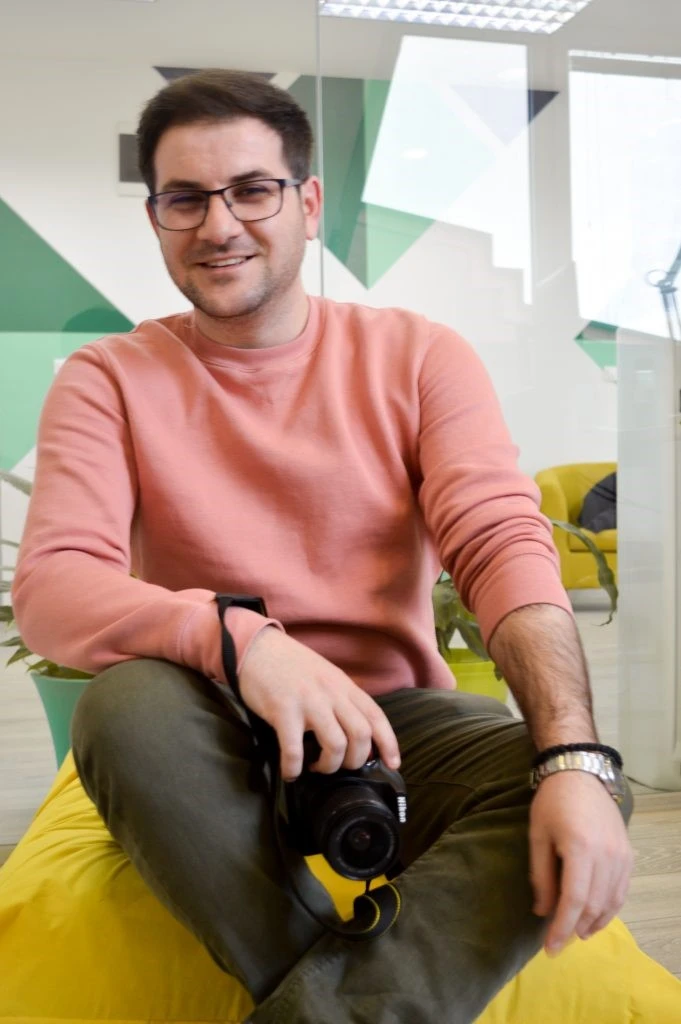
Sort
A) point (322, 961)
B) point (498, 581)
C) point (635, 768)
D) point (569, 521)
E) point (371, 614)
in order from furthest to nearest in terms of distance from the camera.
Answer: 1. point (569, 521)
2. point (635, 768)
3. point (371, 614)
4. point (498, 581)
5. point (322, 961)

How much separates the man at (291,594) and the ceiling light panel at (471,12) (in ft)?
3.82

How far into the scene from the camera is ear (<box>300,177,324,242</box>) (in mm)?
1496

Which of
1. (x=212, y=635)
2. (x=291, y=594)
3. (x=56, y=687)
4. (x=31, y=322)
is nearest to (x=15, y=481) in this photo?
(x=56, y=687)

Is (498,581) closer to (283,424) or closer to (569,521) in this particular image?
(283,424)

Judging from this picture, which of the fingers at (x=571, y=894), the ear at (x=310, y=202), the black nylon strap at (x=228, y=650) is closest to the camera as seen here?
the fingers at (x=571, y=894)

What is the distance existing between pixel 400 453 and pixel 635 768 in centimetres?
147

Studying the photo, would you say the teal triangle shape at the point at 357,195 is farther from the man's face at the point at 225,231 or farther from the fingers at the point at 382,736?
the fingers at the point at 382,736

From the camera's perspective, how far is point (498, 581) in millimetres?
1128

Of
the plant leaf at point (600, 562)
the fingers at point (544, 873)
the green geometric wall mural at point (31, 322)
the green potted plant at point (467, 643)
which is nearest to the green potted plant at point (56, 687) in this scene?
the green geometric wall mural at point (31, 322)

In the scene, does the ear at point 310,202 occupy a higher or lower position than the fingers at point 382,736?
higher

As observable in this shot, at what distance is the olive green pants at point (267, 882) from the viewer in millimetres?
889

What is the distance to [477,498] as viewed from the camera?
3.98 feet

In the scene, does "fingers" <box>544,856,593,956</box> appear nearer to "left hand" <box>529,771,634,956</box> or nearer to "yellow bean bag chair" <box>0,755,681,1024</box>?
"left hand" <box>529,771,634,956</box>

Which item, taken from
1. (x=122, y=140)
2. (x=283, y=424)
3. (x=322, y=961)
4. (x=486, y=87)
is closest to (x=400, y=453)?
(x=283, y=424)
